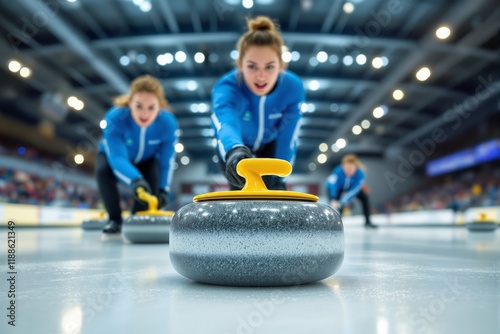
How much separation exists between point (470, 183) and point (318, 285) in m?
20.9

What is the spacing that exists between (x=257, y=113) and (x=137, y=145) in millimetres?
1817

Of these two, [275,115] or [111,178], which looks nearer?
[275,115]

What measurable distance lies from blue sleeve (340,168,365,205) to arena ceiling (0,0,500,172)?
14.9 ft

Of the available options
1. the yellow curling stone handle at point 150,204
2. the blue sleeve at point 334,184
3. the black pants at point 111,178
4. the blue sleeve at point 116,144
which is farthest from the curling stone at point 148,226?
the blue sleeve at point 334,184

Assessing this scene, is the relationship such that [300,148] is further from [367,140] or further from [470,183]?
[470,183]

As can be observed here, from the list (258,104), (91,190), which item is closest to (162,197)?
(258,104)

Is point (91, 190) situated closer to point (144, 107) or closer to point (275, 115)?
point (144, 107)

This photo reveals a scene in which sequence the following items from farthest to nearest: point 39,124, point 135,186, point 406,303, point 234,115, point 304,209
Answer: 1. point 39,124
2. point 135,186
3. point 234,115
4. point 304,209
5. point 406,303

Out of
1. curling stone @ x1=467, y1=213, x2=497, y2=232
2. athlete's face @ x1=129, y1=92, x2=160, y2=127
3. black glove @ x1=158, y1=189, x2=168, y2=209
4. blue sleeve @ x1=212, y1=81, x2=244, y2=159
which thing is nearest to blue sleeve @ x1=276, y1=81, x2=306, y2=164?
blue sleeve @ x1=212, y1=81, x2=244, y2=159

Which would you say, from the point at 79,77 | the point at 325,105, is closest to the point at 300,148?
the point at 325,105

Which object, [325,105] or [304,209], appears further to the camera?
[325,105]

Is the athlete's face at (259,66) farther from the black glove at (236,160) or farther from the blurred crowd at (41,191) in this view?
the blurred crowd at (41,191)

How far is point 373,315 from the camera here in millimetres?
745

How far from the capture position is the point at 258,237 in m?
1.08
